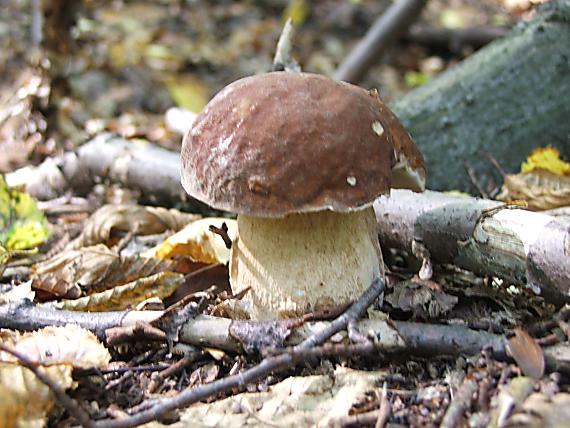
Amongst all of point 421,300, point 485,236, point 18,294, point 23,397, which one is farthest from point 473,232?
point 18,294

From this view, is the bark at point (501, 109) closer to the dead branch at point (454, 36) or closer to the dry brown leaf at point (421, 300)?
the dry brown leaf at point (421, 300)

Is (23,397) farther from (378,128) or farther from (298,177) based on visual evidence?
(378,128)

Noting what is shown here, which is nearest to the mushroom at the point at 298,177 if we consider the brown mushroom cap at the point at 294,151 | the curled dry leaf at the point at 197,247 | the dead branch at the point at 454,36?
the brown mushroom cap at the point at 294,151

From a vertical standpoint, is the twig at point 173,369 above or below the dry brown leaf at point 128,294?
above

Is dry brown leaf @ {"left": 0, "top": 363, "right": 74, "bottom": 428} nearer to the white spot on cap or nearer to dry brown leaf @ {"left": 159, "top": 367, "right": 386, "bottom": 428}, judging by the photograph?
dry brown leaf @ {"left": 159, "top": 367, "right": 386, "bottom": 428}

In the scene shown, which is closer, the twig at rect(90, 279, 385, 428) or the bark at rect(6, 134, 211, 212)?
the twig at rect(90, 279, 385, 428)

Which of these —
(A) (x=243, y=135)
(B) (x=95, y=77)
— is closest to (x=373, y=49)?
(B) (x=95, y=77)

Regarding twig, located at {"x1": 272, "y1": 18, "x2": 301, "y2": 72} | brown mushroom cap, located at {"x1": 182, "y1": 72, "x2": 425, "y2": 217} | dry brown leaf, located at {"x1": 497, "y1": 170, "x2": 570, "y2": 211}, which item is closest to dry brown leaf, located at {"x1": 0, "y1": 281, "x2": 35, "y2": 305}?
brown mushroom cap, located at {"x1": 182, "y1": 72, "x2": 425, "y2": 217}
